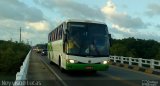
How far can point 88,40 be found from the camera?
20.1m

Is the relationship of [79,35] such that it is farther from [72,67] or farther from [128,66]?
[128,66]

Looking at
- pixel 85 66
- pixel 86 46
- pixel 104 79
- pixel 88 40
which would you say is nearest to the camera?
pixel 104 79

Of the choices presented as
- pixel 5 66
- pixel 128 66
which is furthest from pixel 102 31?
pixel 5 66

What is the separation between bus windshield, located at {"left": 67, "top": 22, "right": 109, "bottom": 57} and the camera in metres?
20.0

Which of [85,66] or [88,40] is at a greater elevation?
[88,40]

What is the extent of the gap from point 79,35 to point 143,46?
9851cm

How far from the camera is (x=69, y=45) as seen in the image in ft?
66.3

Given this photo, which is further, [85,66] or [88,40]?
[88,40]

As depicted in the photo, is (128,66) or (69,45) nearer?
(69,45)

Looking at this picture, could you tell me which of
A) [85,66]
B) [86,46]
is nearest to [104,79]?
[85,66]

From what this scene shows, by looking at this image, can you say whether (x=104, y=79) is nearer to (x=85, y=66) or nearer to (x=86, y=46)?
(x=85, y=66)

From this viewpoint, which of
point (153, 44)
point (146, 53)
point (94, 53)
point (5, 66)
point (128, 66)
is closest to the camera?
point (94, 53)

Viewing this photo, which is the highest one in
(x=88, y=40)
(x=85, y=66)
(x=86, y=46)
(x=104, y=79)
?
(x=88, y=40)

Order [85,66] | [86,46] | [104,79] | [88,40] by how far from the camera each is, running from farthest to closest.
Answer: [88,40], [86,46], [85,66], [104,79]
